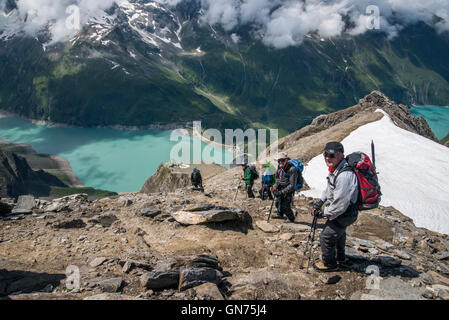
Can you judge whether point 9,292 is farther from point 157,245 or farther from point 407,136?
point 407,136

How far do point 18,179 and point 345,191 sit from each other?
157 meters

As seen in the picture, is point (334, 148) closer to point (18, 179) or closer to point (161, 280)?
point (161, 280)

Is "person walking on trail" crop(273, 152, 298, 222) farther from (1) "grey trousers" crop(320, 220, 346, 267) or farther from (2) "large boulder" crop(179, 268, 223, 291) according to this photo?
(2) "large boulder" crop(179, 268, 223, 291)

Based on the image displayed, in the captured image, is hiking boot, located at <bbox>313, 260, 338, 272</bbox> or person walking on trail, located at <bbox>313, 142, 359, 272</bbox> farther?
hiking boot, located at <bbox>313, 260, 338, 272</bbox>

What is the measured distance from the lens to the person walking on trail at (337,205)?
25.2 feet

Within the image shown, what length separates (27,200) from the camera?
16125mm

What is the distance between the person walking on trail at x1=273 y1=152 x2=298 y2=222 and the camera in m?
12.3

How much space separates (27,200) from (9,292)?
10.1 m

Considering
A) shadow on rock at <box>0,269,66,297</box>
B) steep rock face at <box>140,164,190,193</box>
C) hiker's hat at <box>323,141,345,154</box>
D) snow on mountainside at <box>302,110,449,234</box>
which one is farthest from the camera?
steep rock face at <box>140,164,190,193</box>

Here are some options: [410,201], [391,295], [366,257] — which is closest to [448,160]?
[410,201]

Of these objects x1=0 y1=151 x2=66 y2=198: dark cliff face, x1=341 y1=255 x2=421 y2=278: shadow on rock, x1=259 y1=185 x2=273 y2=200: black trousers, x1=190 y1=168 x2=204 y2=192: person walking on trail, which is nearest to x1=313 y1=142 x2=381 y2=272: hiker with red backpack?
x1=341 y1=255 x2=421 y2=278: shadow on rock

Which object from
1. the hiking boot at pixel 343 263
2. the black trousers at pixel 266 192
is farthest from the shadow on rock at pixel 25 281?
the black trousers at pixel 266 192

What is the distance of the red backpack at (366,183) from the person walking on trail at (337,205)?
0.44ft
